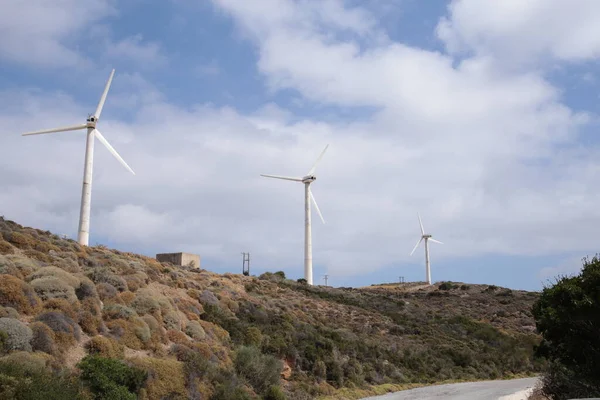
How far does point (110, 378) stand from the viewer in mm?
19875

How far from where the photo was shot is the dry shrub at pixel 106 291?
2873 centimetres

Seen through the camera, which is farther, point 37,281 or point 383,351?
point 383,351

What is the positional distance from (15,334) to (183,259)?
43.2 metres

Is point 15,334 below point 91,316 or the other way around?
below

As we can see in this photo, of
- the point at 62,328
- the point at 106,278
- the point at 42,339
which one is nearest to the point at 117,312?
the point at 106,278

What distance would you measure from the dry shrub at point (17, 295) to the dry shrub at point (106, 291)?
4.58 metres

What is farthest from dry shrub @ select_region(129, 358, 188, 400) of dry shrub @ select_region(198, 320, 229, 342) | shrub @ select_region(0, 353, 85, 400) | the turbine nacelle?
the turbine nacelle

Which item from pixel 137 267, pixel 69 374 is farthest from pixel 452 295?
pixel 69 374

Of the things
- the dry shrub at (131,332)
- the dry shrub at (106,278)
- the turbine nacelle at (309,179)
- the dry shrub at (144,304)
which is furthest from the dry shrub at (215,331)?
the turbine nacelle at (309,179)

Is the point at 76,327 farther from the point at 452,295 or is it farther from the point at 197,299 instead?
the point at 452,295

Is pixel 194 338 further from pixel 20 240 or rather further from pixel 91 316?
pixel 20 240

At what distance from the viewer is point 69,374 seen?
19.3m

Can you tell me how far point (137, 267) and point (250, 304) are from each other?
8371 millimetres

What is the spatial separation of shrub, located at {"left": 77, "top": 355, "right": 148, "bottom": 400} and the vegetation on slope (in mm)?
15950
